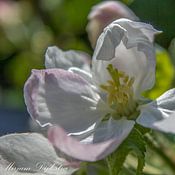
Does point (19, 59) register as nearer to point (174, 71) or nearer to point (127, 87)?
point (174, 71)

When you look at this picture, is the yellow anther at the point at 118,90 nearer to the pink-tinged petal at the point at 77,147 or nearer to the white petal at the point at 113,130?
the white petal at the point at 113,130

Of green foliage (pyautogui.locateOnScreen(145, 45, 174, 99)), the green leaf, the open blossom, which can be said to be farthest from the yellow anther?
green foliage (pyautogui.locateOnScreen(145, 45, 174, 99))

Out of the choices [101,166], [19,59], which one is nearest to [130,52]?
[101,166]

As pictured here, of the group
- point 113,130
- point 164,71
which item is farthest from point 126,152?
point 164,71

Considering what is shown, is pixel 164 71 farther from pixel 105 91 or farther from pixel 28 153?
pixel 28 153

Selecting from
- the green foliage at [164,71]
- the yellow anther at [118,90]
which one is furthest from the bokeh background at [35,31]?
the yellow anther at [118,90]

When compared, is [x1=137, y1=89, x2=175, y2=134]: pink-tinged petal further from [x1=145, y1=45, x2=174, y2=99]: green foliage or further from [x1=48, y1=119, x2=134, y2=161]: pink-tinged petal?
[x1=145, y1=45, x2=174, y2=99]: green foliage
